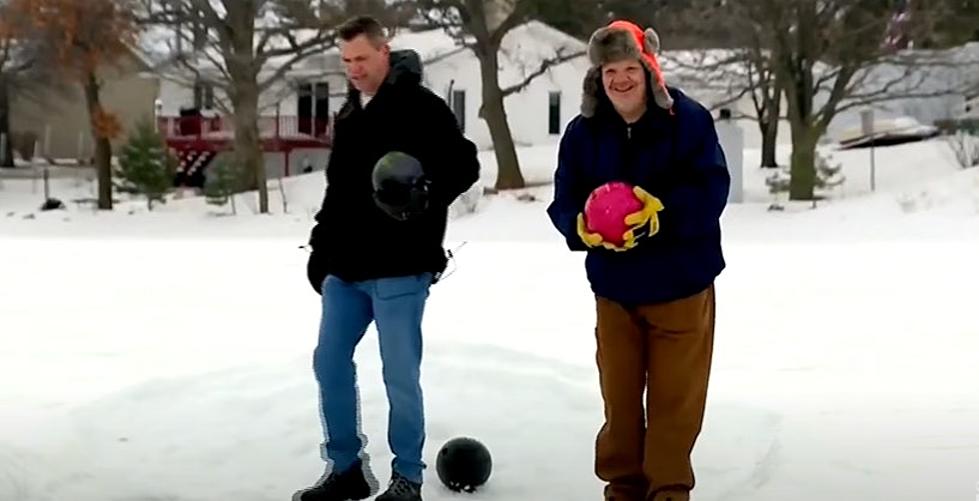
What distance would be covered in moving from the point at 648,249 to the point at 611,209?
0.79 feet

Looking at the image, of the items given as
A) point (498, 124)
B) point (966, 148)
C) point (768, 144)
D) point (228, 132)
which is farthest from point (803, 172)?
point (228, 132)

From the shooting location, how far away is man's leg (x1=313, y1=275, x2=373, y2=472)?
15.7ft

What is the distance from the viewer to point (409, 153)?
15.5ft

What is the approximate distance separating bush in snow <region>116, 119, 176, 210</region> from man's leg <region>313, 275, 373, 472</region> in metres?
26.8

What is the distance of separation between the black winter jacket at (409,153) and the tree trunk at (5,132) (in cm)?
4073

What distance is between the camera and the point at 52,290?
11844 millimetres

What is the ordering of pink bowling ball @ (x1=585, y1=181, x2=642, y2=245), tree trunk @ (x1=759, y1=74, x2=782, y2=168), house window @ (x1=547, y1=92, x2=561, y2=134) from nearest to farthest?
pink bowling ball @ (x1=585, y1=181, x2=642, y2=245) → tree trunk @ (x1=759, y1=74, x2=782, y2=168) → house window @ (x1=547, y1=92, x2=561, y2=134)

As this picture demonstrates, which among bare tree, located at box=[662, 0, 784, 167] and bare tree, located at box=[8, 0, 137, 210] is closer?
bare tree, located at box=[662, 0, 784, 167]

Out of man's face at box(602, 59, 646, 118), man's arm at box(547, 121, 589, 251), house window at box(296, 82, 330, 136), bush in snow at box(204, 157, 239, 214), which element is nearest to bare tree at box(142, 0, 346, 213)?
bush in snow at box(204, 157, 239, 214)

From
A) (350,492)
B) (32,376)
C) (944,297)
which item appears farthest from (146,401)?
(944,297)

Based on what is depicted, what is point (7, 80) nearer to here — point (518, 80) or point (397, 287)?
point (518, 80)

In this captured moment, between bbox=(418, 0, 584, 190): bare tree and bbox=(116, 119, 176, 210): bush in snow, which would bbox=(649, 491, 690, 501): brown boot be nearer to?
bbox=(418, 0, 584, 190): bare tree

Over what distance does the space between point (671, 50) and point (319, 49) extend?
32.7ft

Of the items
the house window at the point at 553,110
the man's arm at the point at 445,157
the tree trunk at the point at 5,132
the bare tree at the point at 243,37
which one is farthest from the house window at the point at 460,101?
the man's arm at the point at 445,157
